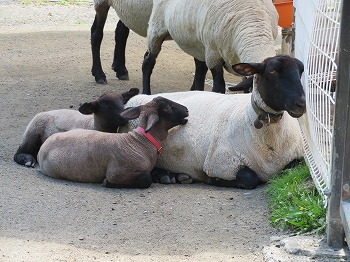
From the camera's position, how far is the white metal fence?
4.84 metres

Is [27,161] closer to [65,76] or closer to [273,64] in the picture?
[273,64]

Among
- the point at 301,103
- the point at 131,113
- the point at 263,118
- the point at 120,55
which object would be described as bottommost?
the point at 120,55

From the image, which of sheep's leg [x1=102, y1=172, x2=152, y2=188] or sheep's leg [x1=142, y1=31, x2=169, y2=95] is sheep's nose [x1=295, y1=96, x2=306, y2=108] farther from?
sheep's leg [x1=142, y1=31, x2=169, y2=95]

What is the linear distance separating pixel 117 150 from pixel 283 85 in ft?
5.39

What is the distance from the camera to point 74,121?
23.5 feet

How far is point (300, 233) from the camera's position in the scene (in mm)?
4496

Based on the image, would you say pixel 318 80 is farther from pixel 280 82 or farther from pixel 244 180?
pixel 244 180

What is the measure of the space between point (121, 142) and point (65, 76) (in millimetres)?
5444

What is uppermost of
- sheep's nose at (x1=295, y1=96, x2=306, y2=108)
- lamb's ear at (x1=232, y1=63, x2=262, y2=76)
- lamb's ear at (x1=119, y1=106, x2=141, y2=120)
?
lamb's ear at (x1=232, y1=63, x2=262, y2=76)

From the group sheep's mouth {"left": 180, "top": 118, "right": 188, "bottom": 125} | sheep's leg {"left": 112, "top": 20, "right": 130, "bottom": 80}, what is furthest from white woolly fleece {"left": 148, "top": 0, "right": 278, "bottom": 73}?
sheep's leg {"left": 112, "top": 20, "right": 130, "bottom": 80}

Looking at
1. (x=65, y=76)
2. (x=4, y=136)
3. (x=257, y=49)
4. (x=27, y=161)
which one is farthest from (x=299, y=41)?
(x=65, y=76)

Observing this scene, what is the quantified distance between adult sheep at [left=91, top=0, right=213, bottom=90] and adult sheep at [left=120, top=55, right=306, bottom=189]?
9.97ft

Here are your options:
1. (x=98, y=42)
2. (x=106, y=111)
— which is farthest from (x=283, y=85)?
(x=98, y=42)

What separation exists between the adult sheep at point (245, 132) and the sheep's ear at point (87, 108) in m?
0.42
